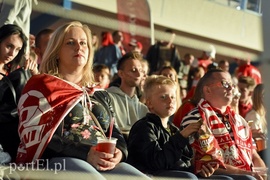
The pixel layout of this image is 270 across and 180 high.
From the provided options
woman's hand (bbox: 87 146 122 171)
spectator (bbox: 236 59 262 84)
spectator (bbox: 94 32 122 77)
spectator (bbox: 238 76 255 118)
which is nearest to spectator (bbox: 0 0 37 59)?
woman's hand (bbox: 87 146 122 171)

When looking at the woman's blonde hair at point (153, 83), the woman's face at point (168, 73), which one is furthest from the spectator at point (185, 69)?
the woman's blonde hair at point (153, 83)

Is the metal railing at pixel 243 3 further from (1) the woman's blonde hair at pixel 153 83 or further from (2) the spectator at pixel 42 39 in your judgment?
(2) the spectator at pixel 42 39

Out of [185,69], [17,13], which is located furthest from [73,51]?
[185,69]

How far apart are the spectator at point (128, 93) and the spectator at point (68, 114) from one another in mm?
1161

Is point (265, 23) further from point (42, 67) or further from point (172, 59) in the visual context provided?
point (172, 59)

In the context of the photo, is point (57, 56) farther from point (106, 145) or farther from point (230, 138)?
point (230, 138)

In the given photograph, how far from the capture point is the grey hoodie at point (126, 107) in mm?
5350

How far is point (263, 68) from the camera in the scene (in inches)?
85.2

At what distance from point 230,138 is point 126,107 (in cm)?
99

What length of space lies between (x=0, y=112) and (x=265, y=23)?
221 cm

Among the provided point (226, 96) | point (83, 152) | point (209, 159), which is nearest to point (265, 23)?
point (83, 152)

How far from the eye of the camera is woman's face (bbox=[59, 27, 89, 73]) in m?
4.13

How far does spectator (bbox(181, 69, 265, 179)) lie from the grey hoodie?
0.64m

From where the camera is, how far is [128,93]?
5.62 meters
